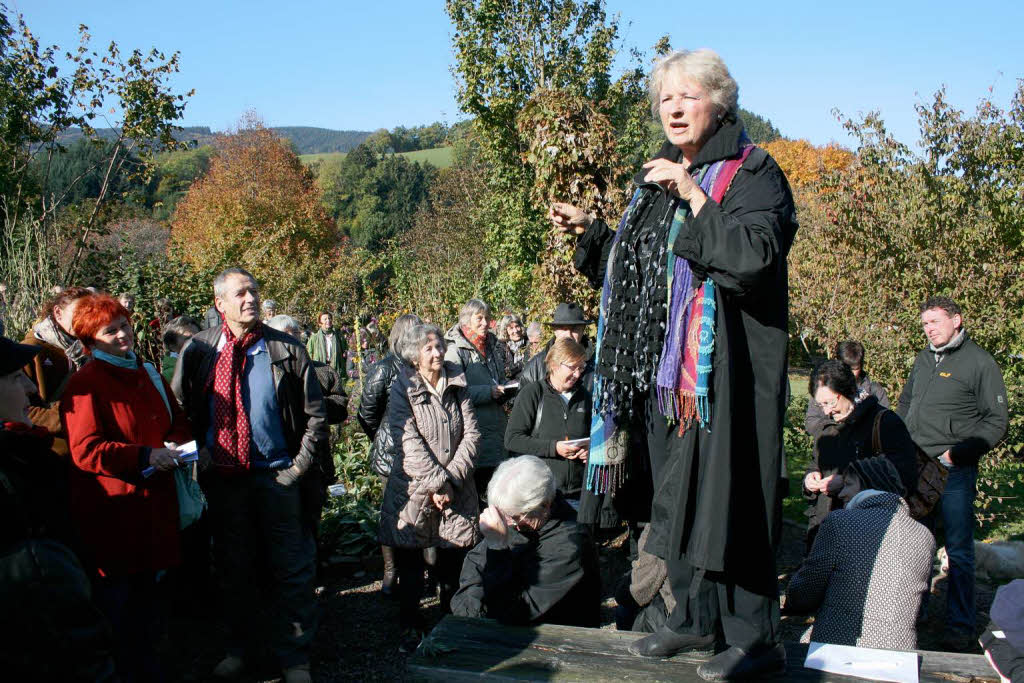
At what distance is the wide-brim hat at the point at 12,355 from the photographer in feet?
9.01

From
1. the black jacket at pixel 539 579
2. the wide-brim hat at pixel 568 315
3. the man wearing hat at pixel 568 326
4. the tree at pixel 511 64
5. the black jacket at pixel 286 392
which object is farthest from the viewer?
the tree at pixel 511 64

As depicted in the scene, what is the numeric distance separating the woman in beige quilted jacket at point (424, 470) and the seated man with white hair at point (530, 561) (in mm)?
1297

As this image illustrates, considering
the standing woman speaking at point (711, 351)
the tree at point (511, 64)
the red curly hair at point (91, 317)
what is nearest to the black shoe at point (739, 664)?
the standing woman speaking at point (711, 351)

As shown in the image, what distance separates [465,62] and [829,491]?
14938mm

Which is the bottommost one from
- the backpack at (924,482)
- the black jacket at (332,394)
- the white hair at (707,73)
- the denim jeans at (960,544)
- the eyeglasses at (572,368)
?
the denim jeans at (960,544)

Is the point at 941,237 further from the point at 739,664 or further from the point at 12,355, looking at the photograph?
the point at 12,355

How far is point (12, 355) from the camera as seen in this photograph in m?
2.78

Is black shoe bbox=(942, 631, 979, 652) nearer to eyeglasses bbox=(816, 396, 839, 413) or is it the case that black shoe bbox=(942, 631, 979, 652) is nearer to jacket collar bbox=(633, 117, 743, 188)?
eyeglasses bbox=(816, 396, 839, 413)

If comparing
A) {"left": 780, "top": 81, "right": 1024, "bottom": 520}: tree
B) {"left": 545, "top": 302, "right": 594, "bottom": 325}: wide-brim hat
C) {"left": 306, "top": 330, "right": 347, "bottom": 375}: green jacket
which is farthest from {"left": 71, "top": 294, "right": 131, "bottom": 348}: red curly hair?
{"left": 306, "top": 330, "right": 347, "bottom": 375}: green jacket

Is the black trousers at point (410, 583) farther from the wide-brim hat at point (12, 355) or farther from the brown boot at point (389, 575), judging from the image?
the wide-brim hat at point (12, 355)

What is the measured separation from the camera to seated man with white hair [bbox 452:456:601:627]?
11.2ft

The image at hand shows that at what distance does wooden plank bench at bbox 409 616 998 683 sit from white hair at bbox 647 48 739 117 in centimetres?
183

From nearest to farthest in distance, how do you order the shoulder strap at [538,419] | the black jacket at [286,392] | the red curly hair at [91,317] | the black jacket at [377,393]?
1. the red curly hair at [91,317]
2. the black jacket at [286,392]
3. the shoulder strap at [538,419]
4. the black jacket at [377,393]

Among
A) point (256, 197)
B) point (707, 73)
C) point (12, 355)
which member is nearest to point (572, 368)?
point (707, 73)
